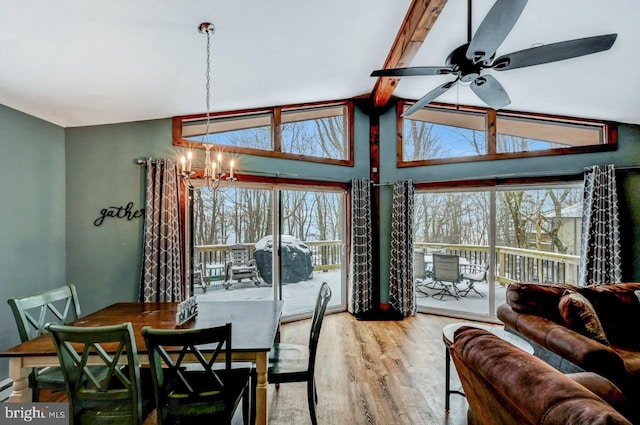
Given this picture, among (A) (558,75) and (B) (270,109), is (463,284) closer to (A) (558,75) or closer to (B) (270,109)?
(A) (558,75)

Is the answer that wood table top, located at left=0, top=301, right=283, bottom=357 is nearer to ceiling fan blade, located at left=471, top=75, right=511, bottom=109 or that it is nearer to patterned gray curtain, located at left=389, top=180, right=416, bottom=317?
ceiling fan blade, located at left=471, top=75, right=511, bottom=109

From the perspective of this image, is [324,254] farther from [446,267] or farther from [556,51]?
[556,51]

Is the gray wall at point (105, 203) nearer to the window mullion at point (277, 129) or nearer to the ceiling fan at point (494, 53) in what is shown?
the window mullion at point (277, 129)

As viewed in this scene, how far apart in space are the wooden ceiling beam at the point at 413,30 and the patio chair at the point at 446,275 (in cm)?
276

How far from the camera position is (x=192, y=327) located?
2.09m

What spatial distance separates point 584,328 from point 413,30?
275 centimetres

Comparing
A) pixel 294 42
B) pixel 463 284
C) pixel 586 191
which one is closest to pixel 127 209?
pixel 294 42

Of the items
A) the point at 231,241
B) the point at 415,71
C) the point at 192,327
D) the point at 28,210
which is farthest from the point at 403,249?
the point at 28,210

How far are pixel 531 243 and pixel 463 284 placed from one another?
114 cm

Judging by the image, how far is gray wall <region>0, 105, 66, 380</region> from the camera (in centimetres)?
271

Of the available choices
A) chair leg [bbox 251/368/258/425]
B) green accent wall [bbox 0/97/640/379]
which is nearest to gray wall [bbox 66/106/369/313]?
green accent wall [bbox 0/97/640/379]

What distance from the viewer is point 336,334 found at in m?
4.09

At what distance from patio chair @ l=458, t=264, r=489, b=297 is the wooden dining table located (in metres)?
3.43

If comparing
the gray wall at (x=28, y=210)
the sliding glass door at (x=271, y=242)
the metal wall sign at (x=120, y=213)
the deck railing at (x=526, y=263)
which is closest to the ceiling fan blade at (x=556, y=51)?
the sliding glass door at (x=271, y=242)
